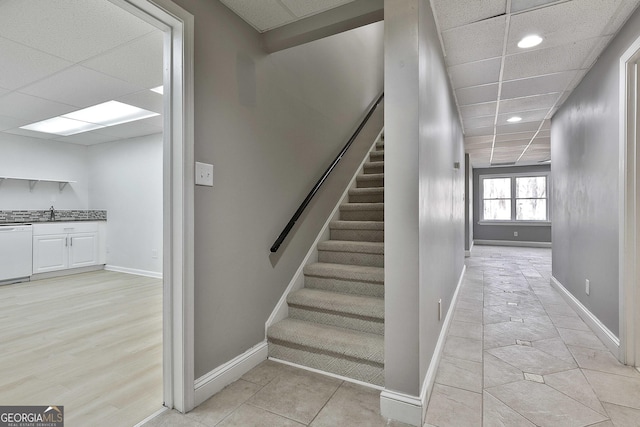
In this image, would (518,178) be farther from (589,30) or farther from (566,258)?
(589,30)

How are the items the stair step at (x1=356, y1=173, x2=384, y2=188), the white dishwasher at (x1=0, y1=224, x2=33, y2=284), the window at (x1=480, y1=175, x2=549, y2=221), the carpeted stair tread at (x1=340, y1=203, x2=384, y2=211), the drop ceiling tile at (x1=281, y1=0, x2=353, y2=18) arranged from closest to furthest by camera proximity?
the drop ceiling tile at (x1=281, y1=0, x2=353, y2=18) → the carpeted stair tread at (x1=340, y1=203, x2=384, y2=211) → the stair step at (x1=356, y1=173, x2=384, y2=188) → the white dishwasher at (x1=0, y1=224, x2=33, y2=284) → the window at (x1=480, y1=175, x2=549, y2=221)

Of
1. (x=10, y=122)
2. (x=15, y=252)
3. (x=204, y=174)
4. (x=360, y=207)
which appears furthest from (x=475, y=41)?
(x=15, y=252)

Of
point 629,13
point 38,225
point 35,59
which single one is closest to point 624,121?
point 629,13

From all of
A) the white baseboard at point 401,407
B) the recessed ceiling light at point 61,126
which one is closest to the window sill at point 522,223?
the white baseboard at point 401,407

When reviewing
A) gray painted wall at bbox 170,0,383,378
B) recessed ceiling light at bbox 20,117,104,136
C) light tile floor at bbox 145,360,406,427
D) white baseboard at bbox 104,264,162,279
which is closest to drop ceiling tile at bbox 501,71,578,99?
gray painted wall at bbox 170,0,383,378

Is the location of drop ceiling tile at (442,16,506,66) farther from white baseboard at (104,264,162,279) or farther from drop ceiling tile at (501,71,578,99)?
white baseboard at (104,264,162,279)

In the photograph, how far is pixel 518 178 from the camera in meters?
9.66

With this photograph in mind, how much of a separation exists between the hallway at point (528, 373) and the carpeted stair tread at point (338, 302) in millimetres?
579

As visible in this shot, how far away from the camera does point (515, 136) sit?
5594mm

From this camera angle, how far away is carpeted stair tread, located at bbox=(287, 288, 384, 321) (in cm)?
228

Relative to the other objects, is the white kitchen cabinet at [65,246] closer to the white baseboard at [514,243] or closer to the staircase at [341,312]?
the staircase at [341,312]

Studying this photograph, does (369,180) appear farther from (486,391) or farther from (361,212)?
(486,391)

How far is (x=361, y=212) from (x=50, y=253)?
503 centimetres

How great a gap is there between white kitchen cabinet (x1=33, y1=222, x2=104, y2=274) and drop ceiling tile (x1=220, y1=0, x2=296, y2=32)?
200 inches
